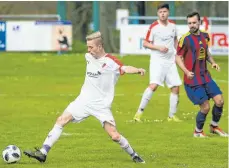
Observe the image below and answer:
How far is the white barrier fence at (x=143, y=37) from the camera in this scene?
35875 mm

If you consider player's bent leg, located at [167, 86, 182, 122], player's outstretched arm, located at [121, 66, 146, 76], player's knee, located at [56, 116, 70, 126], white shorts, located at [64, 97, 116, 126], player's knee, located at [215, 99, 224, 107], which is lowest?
player's bent leg, located at [167, 86, 182, 122]

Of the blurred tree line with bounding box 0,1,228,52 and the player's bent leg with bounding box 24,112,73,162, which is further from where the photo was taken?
the blurred tree line with bounding box 0,1,228,52

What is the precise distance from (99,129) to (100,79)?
448cm

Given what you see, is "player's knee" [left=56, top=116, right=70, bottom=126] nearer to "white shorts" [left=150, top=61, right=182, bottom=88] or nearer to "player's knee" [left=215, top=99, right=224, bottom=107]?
"player's knee" [left=215, top=99, right=224, bottom=107]

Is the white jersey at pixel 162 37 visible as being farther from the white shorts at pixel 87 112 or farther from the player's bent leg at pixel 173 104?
the white shorts at pixel 87 112

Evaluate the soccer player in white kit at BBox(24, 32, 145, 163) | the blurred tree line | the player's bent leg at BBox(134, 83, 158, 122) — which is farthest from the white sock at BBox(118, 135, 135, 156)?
the blurred tree line

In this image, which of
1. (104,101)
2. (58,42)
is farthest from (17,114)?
(58,42)

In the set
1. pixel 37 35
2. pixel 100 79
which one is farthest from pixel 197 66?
pixel 37 35

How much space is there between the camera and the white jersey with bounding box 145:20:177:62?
1748 centimetres

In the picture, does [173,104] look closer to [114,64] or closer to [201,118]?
[201,118]

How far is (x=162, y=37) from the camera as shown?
1752cm

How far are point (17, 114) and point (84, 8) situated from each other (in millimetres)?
40951

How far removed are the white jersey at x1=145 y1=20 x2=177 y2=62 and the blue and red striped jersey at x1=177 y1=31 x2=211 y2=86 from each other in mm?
2846

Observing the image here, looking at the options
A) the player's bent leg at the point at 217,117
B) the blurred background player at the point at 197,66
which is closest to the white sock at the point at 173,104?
the player's bent leg at the point at 217,117
